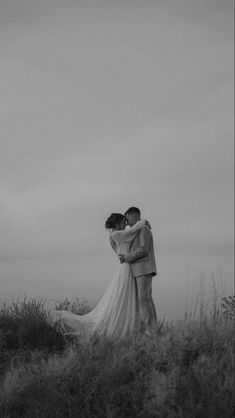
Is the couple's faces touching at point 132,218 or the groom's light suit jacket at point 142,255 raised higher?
the couple's faces touching at point 132,218

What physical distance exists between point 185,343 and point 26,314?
12.0 ft

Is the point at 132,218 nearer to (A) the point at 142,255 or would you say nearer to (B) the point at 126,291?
(A) the point at 142,255

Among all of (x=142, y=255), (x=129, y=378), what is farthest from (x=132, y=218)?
(x=129, y=378)

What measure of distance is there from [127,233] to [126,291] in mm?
1141

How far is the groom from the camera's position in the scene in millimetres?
10148

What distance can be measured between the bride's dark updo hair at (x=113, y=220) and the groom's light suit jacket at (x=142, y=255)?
0.57 metres

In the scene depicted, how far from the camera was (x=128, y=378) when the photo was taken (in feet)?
26.4

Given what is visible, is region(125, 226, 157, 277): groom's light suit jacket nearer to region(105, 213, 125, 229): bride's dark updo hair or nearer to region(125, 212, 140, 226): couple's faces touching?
region(125, 212, 140, 226): couple's faces touching

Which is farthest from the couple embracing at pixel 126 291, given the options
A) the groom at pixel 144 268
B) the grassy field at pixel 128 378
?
the grassy field at pixel 128 378

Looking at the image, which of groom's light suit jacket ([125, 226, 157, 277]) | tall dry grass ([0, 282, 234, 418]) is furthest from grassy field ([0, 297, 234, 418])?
groom's light suit jacket ([125, 226, 157, 277])

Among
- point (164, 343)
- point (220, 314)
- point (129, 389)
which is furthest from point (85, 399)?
point (220, 314)

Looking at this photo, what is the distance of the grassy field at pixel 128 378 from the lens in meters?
7.28

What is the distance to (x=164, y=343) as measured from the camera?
8.71 m

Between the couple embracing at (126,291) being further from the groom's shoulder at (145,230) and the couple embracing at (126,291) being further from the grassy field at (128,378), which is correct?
the grassy field at (128,378)
